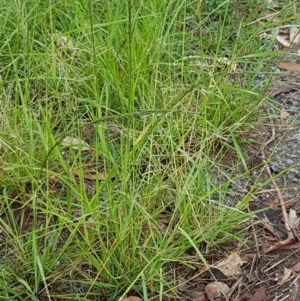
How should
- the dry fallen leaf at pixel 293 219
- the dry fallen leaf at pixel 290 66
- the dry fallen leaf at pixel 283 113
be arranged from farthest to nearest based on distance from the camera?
the dry fallen leaf at pixel 290 66 < the dry fallen leaf at pixel 283 113 < the dry fallen leaf at pixel 293 219

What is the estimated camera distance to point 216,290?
195 centimetres

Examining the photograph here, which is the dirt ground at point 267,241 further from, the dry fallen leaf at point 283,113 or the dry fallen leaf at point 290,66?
the dry fallen leaf at point 290,66

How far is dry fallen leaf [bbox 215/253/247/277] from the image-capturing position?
78.2 inches

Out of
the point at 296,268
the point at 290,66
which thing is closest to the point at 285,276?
the point at 296,268

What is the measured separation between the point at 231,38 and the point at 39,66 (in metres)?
0.91

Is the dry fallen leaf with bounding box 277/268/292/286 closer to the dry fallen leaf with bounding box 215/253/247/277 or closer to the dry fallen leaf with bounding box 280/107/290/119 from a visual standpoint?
the dry fallen leaf with bounding box 215/253/247/277

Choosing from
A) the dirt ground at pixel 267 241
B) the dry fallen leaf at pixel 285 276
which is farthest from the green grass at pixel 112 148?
the dry fallen leaf at pixel 285 276

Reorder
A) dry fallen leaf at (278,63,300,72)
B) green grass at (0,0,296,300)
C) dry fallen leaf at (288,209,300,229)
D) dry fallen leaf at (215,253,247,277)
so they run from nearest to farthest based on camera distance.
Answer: green grass at (0,0,296,300)
dry fallen leaf at (215,253,247,277)
dry fallen leaf at (288,209,300,229)
dry fallen leaf at (278,63,300,72)

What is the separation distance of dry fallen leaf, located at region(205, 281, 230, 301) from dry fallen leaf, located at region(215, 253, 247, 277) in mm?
40

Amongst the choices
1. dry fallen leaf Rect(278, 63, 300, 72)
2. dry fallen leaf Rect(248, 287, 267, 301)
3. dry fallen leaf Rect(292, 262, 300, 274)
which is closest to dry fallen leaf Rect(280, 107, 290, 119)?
dry fallen leaf Rect(278, 63, 300, 72)

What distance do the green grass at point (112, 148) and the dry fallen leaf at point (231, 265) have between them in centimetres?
6

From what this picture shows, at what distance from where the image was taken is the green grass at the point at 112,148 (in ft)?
6.18

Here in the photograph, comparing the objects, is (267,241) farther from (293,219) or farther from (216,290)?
(216,290)

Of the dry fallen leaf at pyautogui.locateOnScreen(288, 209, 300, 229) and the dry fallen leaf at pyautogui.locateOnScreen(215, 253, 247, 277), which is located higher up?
the dry fallen leaf at pyautogui.locateOnScreen(288, 209, 300, 229)
